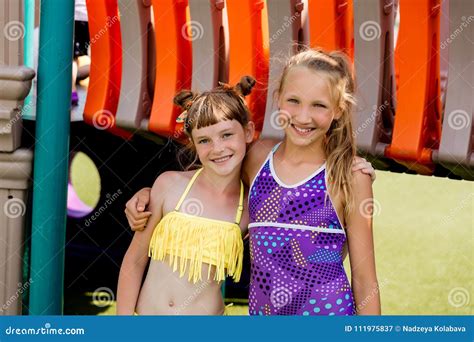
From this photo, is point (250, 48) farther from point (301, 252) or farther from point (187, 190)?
point (301, 252)

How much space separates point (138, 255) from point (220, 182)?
1.18 ft

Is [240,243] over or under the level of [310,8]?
under

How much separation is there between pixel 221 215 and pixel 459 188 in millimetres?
4337

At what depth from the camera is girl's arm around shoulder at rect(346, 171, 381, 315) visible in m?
3.05

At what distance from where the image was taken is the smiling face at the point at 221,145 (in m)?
3.18

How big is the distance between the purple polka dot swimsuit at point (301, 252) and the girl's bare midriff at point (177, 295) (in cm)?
18

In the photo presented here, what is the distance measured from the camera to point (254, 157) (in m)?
3.30

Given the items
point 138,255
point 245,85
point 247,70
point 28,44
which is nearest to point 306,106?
point 245,85

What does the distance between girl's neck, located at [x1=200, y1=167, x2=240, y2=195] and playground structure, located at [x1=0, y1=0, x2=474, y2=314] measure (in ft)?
1.06
